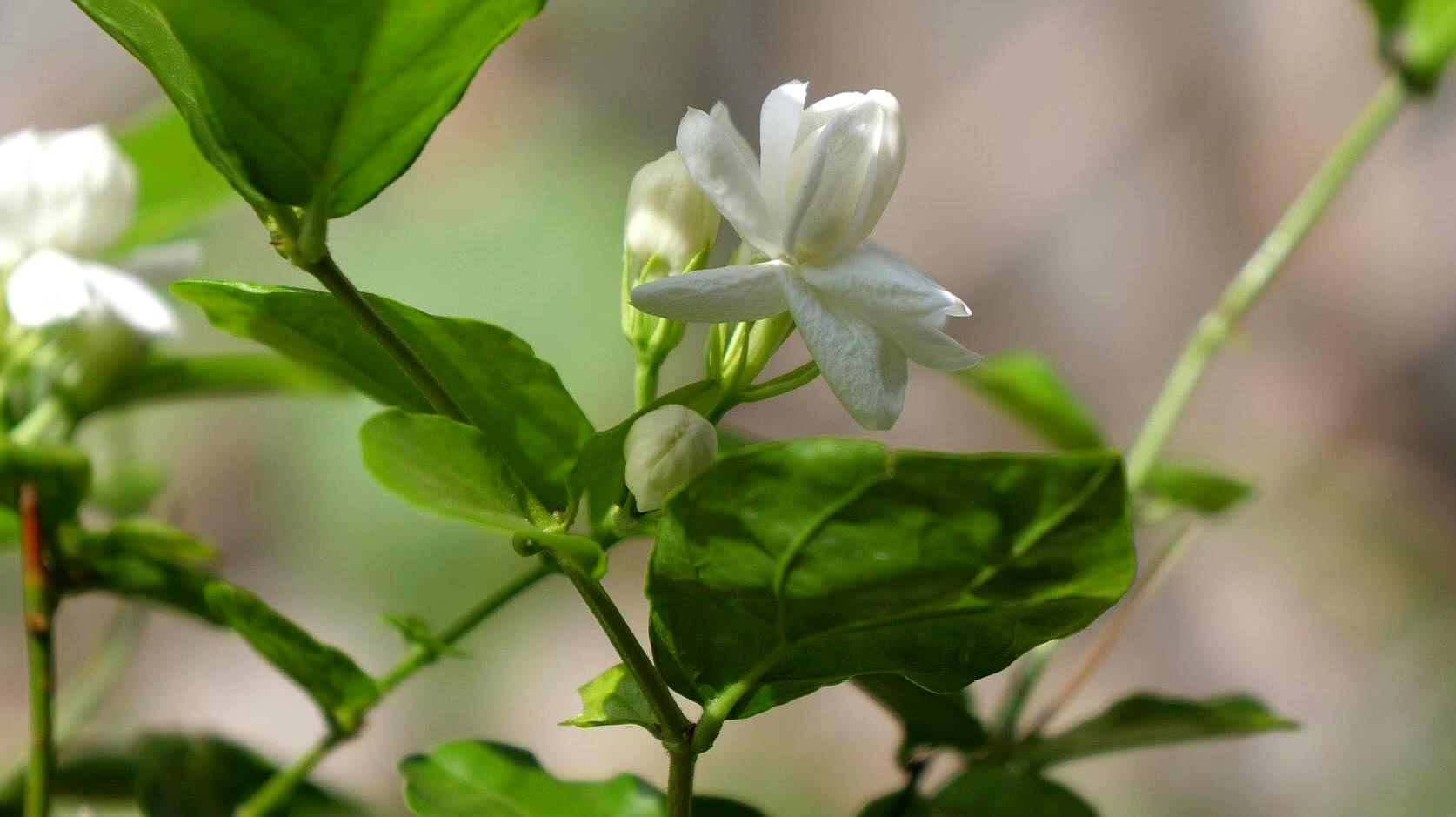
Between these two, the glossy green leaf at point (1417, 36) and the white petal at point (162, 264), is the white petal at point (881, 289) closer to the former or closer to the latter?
the white petal at point (162, 264)

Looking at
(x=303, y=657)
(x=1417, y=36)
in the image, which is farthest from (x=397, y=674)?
(x=1417, y=36)

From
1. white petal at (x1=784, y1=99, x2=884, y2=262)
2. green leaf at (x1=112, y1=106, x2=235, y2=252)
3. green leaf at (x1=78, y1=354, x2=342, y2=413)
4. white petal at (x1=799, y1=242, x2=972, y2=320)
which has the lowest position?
white petal at (x1=799, y1=242, x2=972, y2=320)

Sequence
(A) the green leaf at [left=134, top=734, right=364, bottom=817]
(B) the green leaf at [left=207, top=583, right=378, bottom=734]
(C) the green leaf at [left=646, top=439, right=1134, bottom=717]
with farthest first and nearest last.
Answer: (A) the green leaf at [left=134, top=734, right=364, bottom=817]
(B) the green leaf at [left=207, top=583, right=378, bottom=734]
(C) the green leaf at [left=646, top=439, right=1134, bottom=717]

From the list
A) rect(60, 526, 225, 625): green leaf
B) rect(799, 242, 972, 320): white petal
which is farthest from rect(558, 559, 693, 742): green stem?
rect(60, 526, 225, 625): green leaf

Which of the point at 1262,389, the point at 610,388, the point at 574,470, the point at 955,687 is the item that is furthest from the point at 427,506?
the point at 1262,389

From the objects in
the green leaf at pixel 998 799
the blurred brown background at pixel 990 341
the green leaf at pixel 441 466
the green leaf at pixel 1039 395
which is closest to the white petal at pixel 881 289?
the green leaf at pixel 441 466

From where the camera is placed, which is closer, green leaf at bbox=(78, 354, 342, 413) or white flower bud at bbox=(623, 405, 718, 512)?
white flower bud at bbox=(623, 405, 718, 512)

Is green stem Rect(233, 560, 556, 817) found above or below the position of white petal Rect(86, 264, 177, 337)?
below

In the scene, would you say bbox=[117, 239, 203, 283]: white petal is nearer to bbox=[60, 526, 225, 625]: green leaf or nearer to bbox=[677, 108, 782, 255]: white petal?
bbox=[60, 526, 225, 625]: green leaf
